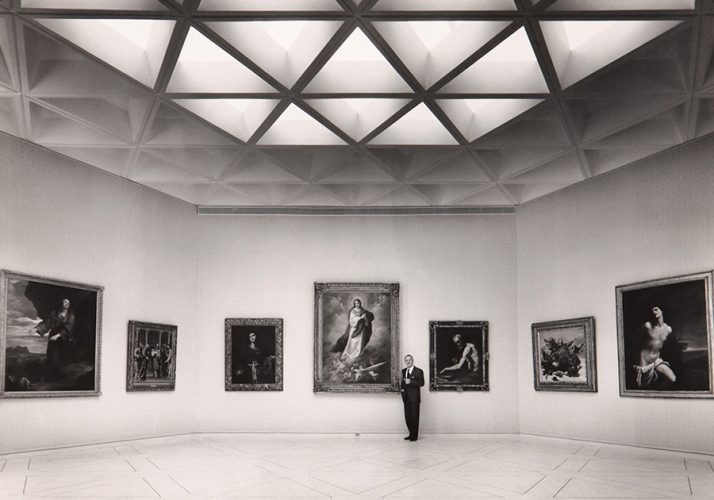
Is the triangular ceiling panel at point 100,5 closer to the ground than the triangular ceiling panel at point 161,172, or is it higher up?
higher up

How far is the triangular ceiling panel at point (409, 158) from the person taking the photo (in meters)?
17.8

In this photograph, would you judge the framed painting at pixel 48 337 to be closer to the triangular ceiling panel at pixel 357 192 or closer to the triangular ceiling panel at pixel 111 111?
the triangular ceiling panel at pixel 111 111

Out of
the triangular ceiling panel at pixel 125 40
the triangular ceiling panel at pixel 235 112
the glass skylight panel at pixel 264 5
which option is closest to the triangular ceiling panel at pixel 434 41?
the glass skylight panel at pixel 264 5

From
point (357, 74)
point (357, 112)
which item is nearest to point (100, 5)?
point (357, 74)

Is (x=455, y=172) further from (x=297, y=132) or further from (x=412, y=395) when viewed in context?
(x=412, y=395)

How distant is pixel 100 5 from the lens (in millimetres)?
10828

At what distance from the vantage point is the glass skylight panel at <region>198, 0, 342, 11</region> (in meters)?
10.9

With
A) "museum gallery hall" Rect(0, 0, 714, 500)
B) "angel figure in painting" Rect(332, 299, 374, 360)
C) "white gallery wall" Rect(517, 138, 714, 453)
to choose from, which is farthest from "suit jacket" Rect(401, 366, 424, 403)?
"white gallery wall" Rect(517, 138, 714, 453)

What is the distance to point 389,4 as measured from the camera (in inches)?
430

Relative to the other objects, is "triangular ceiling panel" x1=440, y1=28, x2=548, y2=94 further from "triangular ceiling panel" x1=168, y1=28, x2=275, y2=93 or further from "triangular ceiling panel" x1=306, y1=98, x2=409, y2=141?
"triangular ceiling panel" x1=168, y1=28, x2=275, y2=93

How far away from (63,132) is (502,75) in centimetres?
1019

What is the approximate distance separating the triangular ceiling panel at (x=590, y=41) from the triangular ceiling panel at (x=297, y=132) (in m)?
5.95

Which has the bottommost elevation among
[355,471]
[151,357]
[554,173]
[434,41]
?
[355,471]

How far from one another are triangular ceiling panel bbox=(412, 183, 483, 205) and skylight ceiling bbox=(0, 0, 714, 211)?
3.27ft
